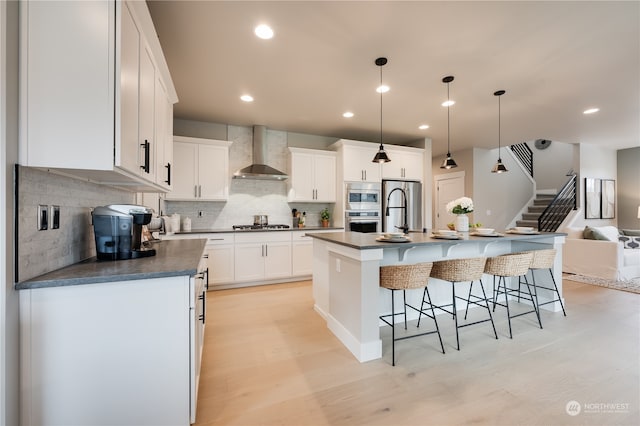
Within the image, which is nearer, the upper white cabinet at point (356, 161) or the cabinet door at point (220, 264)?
the cabinet door at point (220, 264)

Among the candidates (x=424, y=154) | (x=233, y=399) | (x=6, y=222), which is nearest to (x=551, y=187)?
(x=424, y=154)

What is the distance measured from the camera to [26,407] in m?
1.21

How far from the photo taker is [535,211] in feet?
24.1

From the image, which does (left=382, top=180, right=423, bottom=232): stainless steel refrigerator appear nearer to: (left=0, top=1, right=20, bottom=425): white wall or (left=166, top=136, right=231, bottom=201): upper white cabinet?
(left=166, top=136, right=231, bottom=201): upper white cabinet

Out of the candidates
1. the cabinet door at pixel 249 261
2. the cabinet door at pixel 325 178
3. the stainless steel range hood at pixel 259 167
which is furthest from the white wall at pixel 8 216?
the cabinet door at pixel 325 178

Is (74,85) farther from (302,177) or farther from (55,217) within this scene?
(302,177)

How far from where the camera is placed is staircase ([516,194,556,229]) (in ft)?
23.3

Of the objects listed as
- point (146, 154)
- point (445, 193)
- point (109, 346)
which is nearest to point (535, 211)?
point (445, 193)

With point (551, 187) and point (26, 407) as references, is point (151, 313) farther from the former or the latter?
point (551, 187)

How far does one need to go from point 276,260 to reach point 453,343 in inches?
109

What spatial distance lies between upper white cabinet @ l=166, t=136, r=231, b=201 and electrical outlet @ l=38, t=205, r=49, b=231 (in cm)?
285

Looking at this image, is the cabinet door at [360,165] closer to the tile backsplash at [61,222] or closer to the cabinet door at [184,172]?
the cabinet door at [184,172]

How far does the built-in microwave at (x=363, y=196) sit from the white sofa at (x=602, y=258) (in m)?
3.64

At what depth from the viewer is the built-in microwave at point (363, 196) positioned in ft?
16.2
